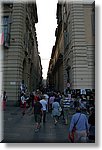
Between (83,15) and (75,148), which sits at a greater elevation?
(83,15)

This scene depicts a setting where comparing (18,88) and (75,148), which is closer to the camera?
(75,148)

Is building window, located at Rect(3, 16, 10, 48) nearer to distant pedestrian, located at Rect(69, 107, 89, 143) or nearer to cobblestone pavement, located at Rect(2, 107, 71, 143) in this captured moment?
cobblestone pavement, located at Rect(2, 107, 71, 143)

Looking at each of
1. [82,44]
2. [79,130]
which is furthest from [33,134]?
[82,44]

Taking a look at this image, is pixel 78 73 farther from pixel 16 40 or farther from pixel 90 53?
pixel 16 40

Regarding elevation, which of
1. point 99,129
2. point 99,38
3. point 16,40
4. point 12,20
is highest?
point 12,20

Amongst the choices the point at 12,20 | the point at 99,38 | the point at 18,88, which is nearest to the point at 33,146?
the point at 99,38

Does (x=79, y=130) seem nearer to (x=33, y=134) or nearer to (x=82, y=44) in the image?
(x=33, y=134)

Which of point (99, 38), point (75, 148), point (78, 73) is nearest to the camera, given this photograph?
point (75, 148)

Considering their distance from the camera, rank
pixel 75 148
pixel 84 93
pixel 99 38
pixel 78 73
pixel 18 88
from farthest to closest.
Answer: pixel 18 88
pixel 78 73
pixel 84 93
pixel 99 38
pixel 75 148

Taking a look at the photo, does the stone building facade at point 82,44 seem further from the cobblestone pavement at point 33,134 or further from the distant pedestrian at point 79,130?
the distant pedestrian at point 79,130

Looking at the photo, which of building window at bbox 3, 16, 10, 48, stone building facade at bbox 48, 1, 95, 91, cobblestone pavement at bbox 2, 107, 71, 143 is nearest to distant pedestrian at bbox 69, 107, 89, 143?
cobblestone pavement at bbox 2, 107, 71, 143

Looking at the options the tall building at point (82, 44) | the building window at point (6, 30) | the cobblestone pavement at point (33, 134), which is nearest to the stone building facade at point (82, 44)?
the tall building at point (82, 44)

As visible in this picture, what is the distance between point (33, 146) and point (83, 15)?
17917mm

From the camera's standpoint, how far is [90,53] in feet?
74.1
